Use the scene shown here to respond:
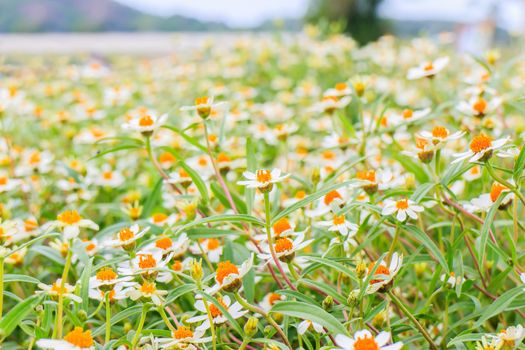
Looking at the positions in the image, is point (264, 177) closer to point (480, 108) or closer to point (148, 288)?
point (148, 288)

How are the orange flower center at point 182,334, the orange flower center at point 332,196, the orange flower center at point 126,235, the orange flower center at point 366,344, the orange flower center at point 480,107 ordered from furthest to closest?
the orange flower center at point 480,107
the orange flower center at point 332,196
the orange flower center at point 126,235
the orange flower center at point 182,334
the orange flower center at point 366,344

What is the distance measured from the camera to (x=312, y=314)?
0.69m

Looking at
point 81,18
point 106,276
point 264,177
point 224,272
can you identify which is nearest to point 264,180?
point 264,177

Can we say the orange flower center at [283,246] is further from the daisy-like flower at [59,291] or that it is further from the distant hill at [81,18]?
the distant hill at [81,18]

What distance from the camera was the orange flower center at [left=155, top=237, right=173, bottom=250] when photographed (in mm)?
855

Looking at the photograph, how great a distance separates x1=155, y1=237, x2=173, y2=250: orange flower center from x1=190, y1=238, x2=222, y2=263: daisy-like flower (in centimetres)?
10

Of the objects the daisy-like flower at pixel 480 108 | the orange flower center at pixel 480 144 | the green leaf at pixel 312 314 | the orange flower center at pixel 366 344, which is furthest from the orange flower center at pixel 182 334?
the daisy-like flower at pixel 480 108

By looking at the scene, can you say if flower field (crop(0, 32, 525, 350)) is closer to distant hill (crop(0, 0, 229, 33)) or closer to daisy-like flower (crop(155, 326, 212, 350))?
daisy-like flower (crop(155, 326, 212, 350))

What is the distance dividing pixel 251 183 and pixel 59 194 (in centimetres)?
88

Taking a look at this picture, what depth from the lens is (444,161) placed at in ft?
4.94

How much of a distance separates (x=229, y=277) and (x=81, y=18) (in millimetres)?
7766

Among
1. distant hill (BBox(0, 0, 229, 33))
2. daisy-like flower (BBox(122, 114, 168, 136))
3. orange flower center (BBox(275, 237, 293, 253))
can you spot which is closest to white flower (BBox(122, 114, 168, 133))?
daisy-like flower (BBox(122, 114, 168, 136))

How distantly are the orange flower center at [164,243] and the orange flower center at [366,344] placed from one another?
331 mm

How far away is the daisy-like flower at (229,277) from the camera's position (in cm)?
72
